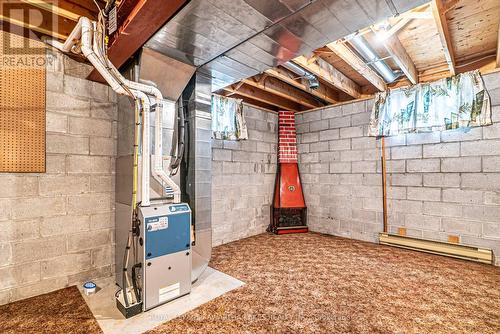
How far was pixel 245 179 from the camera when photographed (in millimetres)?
4215

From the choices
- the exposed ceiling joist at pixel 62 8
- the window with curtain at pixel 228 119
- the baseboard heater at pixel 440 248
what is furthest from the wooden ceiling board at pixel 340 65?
the baseboard heater at pixel 440 248

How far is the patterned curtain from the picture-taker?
2965 millimetres

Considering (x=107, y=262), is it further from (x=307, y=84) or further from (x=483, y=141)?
(x=483, y=141)

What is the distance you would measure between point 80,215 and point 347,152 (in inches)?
152

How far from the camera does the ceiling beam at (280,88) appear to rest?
11.1 feet

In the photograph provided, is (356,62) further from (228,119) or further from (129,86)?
(129,86)

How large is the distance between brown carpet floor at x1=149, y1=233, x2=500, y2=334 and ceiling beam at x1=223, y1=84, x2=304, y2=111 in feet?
7.93

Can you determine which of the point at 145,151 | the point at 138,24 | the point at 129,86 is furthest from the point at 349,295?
the point at 138,24

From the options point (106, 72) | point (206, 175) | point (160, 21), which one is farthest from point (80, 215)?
point (160, 21)

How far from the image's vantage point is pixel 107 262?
102 inches

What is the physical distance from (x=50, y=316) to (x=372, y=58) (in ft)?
13.3

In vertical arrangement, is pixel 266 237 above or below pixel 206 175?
below

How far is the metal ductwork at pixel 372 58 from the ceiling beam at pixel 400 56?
20 centimetres

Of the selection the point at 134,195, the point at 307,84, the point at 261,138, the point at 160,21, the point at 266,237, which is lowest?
the point at 266,237
